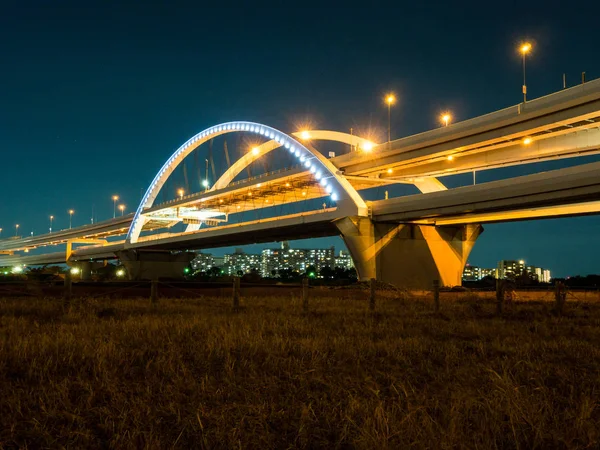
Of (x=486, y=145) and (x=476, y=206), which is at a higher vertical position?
(x=486, y=145)

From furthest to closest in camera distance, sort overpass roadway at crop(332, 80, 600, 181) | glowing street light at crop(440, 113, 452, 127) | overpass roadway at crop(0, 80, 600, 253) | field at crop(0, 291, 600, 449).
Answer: glowing street light at crop(440, 113, 452, 127) → overpass roadway at crop(0, 80, 600, 253) → overpass roadway at crop(332, 80, 600, 181) → field at crop(0, 291, 600, 449)

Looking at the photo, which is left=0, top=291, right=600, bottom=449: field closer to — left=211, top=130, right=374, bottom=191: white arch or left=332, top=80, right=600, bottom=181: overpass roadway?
left=332, top=80, right=600, bottom=181: overpass roadway

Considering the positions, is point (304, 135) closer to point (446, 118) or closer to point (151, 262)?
point (446, 118)

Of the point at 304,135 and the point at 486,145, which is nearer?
the point at 486,145

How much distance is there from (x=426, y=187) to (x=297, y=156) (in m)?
11.4

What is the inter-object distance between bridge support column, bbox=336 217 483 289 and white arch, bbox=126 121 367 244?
187cm

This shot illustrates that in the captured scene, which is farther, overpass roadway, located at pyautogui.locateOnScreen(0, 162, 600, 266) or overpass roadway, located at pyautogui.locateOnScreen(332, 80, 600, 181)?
overpass roadway, located at pyautogui.locateOnScreen(332, 80, 600, 181)

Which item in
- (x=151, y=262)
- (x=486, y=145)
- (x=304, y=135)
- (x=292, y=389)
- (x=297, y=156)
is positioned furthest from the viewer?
Answer: (x=151, y=262)

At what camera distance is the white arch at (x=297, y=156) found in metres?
43.5

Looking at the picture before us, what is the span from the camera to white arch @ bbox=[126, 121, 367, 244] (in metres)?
43.5

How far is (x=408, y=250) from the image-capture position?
43.8 meters

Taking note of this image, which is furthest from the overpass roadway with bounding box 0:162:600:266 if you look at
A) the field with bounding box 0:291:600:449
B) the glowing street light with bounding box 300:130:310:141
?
the field with bounding box 0:291:600:449

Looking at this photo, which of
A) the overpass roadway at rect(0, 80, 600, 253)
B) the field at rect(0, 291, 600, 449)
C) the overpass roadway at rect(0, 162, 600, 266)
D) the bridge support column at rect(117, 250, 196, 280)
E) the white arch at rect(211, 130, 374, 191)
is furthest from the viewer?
the bridge support column at rect(117, 250, 196, 280)

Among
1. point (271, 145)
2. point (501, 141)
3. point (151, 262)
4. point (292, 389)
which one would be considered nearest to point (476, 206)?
point (501, 141)
